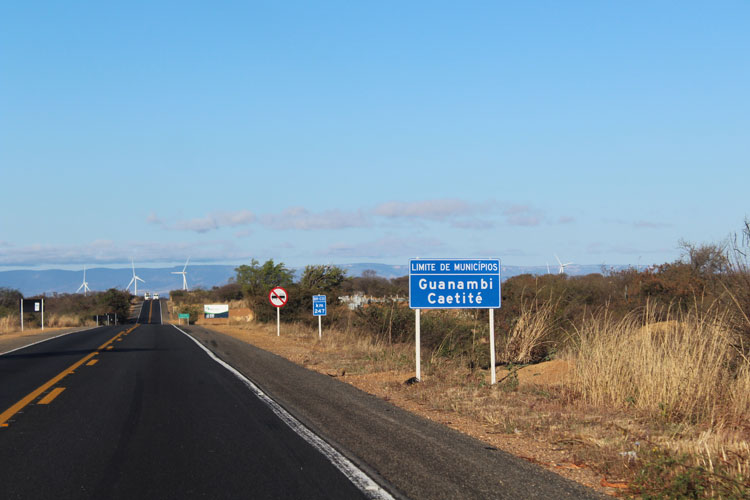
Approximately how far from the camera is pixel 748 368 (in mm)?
9664

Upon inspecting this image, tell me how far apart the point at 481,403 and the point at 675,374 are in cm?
301

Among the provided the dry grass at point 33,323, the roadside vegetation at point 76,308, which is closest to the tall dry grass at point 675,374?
the dry grass at point 33,323

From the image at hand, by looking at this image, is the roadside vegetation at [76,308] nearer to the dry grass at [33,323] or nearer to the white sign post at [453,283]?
the dry grass at [33,323]

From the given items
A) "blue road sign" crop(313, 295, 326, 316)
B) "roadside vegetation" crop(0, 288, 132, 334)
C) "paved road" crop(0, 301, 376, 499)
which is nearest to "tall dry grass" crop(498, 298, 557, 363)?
"paved road" crop(0, 301, 376, 499)

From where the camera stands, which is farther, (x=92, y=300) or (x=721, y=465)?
(x=92, y=300)

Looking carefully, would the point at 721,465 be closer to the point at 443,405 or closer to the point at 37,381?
the point at 443,405

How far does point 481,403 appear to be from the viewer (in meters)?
11.1

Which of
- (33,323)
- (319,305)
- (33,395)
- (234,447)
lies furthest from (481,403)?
(33,323)

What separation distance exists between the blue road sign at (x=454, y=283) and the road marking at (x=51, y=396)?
6.93m

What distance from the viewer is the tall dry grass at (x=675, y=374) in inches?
360

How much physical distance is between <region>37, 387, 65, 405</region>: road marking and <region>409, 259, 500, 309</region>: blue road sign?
6927mm

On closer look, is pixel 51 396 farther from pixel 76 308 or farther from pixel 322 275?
pixel 76 308

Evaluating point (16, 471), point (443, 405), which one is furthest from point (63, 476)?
point (443, 405)

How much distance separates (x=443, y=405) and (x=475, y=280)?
3.63m
